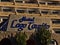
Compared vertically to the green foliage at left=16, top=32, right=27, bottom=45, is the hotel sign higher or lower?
higher

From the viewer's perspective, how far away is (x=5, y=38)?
211ft

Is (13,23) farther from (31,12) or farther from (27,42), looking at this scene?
(31,12)

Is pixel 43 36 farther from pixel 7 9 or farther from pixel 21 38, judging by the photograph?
pixel 7 9

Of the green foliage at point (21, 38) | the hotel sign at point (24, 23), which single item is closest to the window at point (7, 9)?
the hotel sign at point (24, 23)

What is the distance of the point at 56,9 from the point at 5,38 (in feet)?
81.0

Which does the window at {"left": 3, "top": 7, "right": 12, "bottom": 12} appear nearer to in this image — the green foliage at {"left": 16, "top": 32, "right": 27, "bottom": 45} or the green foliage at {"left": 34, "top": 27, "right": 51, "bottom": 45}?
the green foliage at {"left": 16, "top": 32, "right": 27, "bottom": 45}

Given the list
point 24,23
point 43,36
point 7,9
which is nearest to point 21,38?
point 43,36

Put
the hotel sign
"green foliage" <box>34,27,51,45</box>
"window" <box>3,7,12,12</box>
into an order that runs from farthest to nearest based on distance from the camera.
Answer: "window" <box>3,7,12,12</box> → the hotel sign → "green foliage" <box>34,27,51,45</box>

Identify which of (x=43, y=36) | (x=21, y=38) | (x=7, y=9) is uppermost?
(x=43, y=36)

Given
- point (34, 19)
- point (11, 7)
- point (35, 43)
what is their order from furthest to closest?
1. point (11, 7)
2. point (34, 19)
3. point (35, 43)

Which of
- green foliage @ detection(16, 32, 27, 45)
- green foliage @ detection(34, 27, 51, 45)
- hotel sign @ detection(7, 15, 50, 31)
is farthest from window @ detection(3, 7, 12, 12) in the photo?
green foliage @ detection(34, 27, 51, 45)

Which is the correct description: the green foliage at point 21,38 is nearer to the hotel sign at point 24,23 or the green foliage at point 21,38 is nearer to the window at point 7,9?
the hotel sign at point 24,23

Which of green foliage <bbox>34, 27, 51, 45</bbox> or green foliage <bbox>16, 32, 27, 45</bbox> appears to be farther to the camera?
green foliage <bbox>34, 27, 51, 45</bbox>

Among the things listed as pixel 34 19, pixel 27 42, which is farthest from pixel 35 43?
pixel 34 19
